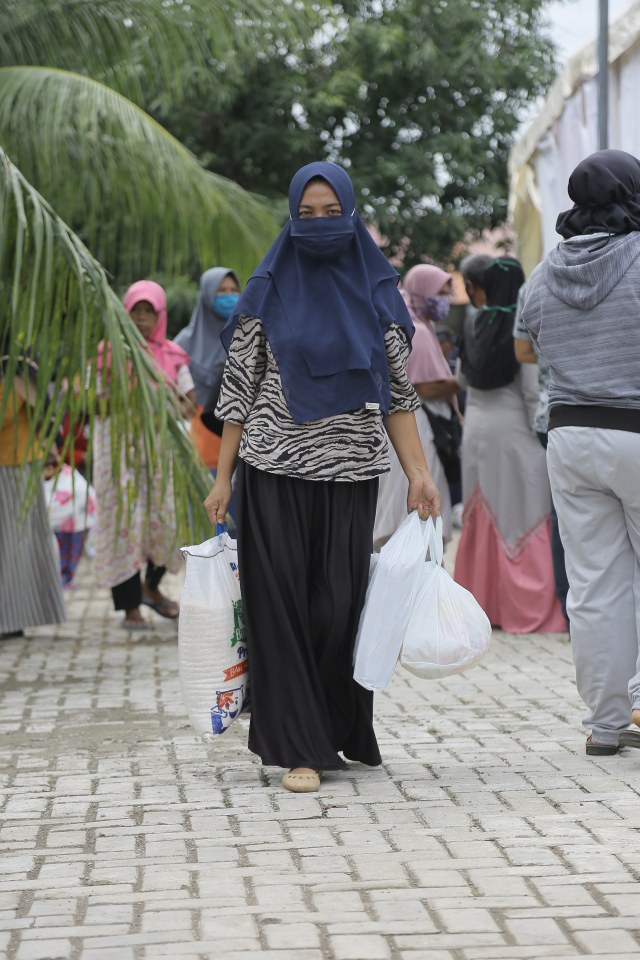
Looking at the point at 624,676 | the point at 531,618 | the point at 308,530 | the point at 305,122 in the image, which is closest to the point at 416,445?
the point at 308,530

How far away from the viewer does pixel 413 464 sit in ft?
16.3

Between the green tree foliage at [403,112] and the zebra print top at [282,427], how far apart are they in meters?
13.1

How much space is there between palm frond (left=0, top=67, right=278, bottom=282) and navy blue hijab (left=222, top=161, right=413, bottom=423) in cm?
483

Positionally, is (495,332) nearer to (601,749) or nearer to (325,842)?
(601,749)

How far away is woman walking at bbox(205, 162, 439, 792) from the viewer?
4762 millimetres

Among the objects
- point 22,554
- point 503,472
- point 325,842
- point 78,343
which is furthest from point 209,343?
point 325,842

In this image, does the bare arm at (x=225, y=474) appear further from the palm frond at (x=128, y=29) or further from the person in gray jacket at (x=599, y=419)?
the palm frond at (x=128, y=29)

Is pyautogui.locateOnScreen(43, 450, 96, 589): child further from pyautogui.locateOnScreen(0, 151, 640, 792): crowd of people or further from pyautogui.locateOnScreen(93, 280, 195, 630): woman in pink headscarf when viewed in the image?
pyautogui.locateOnScreen(0, 151, 640, 792): crowd of people

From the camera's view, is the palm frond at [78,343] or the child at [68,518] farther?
the child at [68,518]

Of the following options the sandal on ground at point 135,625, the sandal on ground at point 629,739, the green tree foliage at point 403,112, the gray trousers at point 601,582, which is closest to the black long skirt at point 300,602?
the gray trousers at point 601,582

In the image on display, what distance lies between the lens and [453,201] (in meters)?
19.6

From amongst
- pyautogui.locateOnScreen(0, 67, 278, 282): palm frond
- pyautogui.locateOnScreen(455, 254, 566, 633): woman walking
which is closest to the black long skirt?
pyautogui.locateOnScreen(455, 254, 566, 633): woman walking

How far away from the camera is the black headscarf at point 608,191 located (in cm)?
494

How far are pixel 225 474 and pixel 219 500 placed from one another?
9cm
